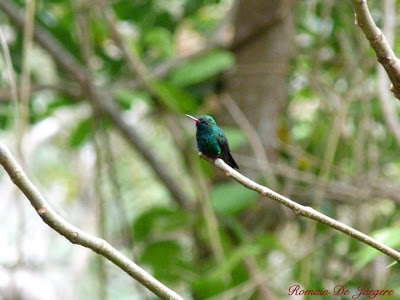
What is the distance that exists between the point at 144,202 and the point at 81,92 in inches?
75.2

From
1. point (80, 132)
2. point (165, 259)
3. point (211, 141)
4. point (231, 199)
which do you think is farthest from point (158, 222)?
point (211, 141)

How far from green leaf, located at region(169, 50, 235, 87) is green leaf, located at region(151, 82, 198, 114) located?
0.11 metres

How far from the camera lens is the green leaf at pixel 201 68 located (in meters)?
3.14

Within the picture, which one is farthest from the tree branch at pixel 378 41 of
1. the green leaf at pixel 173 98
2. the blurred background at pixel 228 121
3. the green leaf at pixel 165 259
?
the green leaf at pixel 165 259

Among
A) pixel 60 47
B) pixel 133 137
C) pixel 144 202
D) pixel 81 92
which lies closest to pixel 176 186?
pixel 133 137

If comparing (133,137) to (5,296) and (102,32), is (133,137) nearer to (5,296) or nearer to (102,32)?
(102,32)

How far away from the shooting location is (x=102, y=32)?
3.70 m

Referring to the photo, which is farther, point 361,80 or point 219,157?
point 361,80

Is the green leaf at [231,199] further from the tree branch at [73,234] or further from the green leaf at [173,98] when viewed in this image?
the tree branch at [73,234]

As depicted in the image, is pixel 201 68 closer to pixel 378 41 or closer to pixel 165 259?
pixel 165 259

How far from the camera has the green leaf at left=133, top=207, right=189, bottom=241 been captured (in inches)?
126

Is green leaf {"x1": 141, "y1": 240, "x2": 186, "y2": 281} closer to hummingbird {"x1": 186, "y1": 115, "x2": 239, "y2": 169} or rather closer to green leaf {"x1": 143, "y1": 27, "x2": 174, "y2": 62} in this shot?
green leaf {"x1": 143, "y1": 27, "x2": 174, "y2": 62}

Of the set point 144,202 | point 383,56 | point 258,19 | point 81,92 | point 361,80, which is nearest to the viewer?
point 383,56

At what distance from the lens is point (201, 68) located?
10.5 ft
